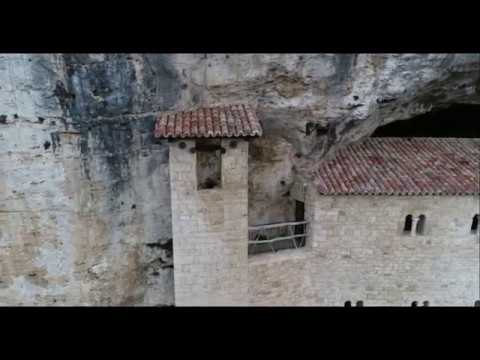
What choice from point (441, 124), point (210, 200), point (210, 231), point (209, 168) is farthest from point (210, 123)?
point (441, 124)

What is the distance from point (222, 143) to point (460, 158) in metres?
6.23

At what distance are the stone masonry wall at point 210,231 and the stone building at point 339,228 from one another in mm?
21

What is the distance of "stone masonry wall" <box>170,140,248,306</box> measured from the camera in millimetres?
7465

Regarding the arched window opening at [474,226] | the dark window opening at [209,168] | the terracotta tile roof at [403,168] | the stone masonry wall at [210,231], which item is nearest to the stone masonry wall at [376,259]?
the arched window opening at [474,226]

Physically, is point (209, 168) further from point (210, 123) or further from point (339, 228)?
point (339, 228)

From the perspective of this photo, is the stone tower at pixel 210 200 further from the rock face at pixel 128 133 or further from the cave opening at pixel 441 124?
the cave opening at pixel 441 124

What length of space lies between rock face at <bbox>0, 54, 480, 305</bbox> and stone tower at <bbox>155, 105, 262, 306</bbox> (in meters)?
0.74

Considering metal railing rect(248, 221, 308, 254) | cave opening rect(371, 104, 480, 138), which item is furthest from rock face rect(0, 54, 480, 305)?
cave opening rect(371, 104, 480, 138)

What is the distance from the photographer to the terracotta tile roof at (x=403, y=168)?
8409mm

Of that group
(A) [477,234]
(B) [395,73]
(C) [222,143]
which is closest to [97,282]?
(C) [222,143]

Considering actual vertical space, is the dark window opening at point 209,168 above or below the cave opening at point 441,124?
below

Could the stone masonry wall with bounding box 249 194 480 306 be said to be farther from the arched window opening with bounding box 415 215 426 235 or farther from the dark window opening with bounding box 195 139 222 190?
the dark window opening with bounding box 195 139 222 190

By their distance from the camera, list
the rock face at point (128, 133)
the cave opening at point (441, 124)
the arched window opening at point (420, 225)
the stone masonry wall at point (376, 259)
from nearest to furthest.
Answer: the rock face at point (128, 133) < the stone masonry wall at point (376, 259) < the arched window opening at point (420, 225) < the cave opening at point (441, 124)

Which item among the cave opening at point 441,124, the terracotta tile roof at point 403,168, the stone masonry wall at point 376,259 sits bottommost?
the stone masonry wall at point 376,259
